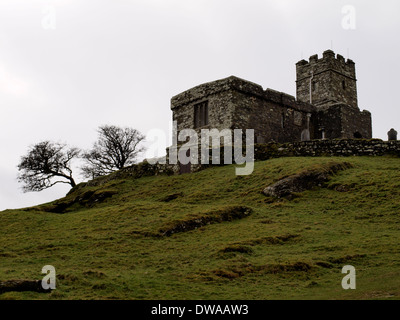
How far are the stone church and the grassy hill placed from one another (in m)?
6.06

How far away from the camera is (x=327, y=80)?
48.2m

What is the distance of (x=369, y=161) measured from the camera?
32.9 m

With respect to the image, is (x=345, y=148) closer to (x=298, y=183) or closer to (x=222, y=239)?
(x=298, y=183)

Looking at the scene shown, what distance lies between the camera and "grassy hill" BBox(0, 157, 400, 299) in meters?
15.4

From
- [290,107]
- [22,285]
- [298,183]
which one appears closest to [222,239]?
[298,183]

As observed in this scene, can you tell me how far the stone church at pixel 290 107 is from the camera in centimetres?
3891

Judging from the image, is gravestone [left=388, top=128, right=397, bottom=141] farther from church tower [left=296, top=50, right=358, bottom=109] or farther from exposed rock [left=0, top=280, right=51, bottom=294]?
exposed rock [left=0, top=280, right=51, bottom=294]

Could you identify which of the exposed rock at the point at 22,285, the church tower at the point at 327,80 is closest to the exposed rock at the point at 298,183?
the exposed rock at the point at 22,285

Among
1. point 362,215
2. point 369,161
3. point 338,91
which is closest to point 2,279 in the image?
point 362,215

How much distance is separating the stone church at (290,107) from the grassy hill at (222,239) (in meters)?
6.06

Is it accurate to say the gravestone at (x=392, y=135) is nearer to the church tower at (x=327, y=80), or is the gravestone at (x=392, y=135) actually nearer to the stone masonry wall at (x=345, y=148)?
the stone masonry wall at (x=345, y=148)

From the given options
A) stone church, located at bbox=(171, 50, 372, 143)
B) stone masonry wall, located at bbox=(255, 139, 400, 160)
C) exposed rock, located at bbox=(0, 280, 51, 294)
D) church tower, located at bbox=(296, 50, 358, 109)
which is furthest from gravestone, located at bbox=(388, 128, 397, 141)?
exposed rock, located at bbox=(0, 280, 51, 294)

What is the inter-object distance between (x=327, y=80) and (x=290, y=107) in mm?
7465
